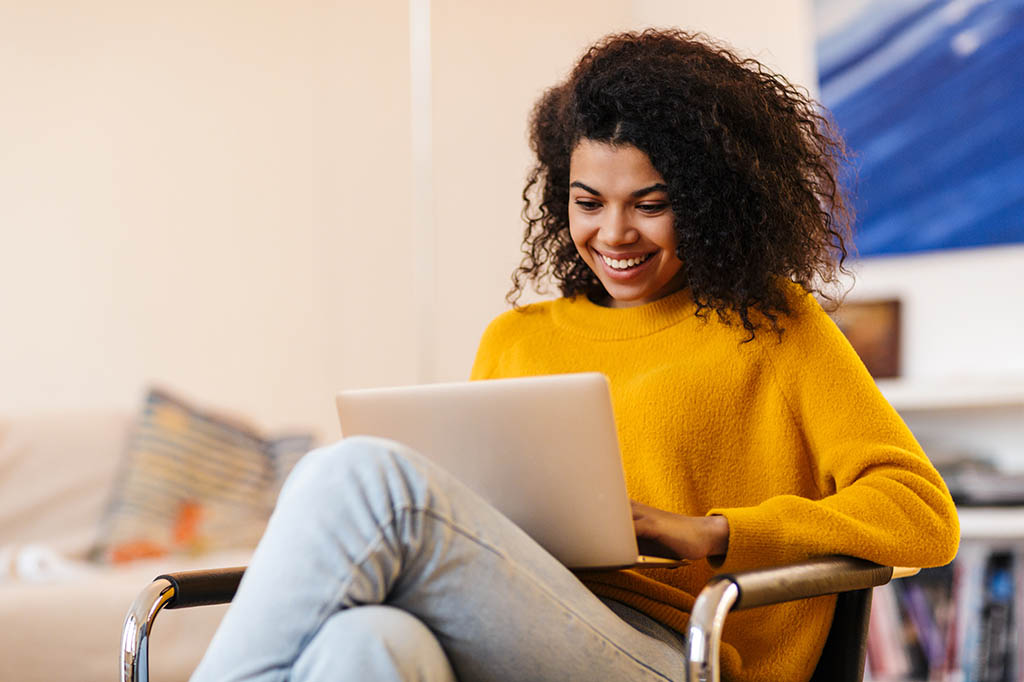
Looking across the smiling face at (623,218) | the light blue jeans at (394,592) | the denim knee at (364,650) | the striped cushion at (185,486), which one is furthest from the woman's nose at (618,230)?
the striped cushion at (185,486)

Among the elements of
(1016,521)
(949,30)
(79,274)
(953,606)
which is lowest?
(953,606)

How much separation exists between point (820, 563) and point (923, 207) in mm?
1700

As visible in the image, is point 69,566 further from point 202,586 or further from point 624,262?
point 624,262

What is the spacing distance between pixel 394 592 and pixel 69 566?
1.65 m

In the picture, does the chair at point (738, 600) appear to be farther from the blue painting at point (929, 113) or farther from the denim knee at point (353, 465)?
the blue painting at point (929, 113)

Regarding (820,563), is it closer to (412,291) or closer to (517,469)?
(517,469)

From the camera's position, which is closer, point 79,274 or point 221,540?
point 221,540

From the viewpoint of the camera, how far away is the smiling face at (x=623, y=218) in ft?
4.35

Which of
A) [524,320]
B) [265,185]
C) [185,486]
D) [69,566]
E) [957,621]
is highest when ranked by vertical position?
[265,185]

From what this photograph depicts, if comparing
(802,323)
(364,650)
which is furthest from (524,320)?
(364,650)

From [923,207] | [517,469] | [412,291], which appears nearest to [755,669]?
[517,469]

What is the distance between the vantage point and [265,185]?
10.0 ft

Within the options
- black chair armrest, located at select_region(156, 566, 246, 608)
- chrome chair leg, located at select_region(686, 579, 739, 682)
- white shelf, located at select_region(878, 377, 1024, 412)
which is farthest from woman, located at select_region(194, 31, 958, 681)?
white shelf, located at select_region(878, 377, 1024, 412)

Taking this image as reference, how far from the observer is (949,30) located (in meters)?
2.49
